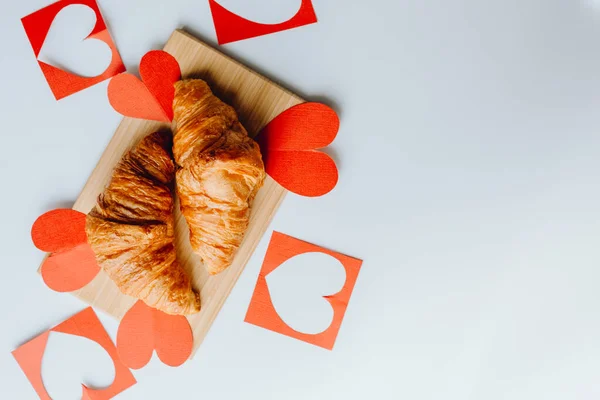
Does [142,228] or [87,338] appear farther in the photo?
[87,338]

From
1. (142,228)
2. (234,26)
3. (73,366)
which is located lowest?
(73,366)

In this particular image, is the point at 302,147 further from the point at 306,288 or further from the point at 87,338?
the point at 87,338

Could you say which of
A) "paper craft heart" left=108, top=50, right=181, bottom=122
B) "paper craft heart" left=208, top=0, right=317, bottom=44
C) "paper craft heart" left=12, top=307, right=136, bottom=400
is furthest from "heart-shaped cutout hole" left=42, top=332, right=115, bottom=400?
"paper craft heart" left=208, top=0, right=317, bottom=44

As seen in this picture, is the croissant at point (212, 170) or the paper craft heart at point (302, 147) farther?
the paper craft heart at point (302, 147)

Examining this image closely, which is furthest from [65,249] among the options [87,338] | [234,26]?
[234,26]

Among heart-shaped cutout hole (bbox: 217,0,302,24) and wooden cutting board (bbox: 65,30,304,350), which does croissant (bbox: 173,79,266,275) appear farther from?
heart-shaped cutout hole (bbox: 217,0,302,24)

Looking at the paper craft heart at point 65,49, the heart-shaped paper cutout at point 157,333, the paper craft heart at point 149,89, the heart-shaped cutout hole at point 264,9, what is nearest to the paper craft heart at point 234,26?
the heart-shaped cutout hole at point 264,9

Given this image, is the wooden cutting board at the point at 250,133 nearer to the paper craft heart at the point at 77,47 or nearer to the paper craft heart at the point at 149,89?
the paper craft heart at the point at 149,89
